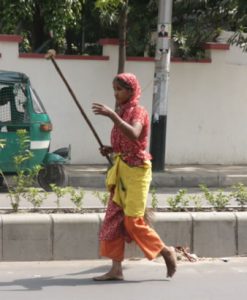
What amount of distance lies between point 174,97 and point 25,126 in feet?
13.6

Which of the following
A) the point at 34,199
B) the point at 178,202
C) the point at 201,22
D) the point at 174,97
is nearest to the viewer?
the point at 34,199

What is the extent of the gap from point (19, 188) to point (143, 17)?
772cm

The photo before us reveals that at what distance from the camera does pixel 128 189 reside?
19.4 feet

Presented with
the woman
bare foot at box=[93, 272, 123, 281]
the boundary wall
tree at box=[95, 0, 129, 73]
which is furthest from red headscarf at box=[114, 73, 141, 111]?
the boundary wall

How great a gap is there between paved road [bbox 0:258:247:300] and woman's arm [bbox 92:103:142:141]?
1.13m

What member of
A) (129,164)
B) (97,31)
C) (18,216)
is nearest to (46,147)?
(18,216)

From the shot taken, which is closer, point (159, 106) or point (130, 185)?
point (130, 185)

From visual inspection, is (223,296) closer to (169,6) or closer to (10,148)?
(10,148)

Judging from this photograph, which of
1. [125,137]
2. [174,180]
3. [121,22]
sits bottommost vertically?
[174,180]

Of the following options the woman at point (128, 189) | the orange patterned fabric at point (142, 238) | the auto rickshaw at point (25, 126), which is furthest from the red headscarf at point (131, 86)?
the auto rickshaw at point (25, 126)

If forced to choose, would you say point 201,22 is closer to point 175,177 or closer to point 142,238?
point 175,177

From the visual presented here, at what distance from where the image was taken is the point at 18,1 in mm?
12789

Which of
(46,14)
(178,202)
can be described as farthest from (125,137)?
(46,14)

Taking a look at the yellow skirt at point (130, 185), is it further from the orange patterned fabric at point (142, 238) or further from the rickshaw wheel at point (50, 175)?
the rickshaw wheel at point (50, 175)
